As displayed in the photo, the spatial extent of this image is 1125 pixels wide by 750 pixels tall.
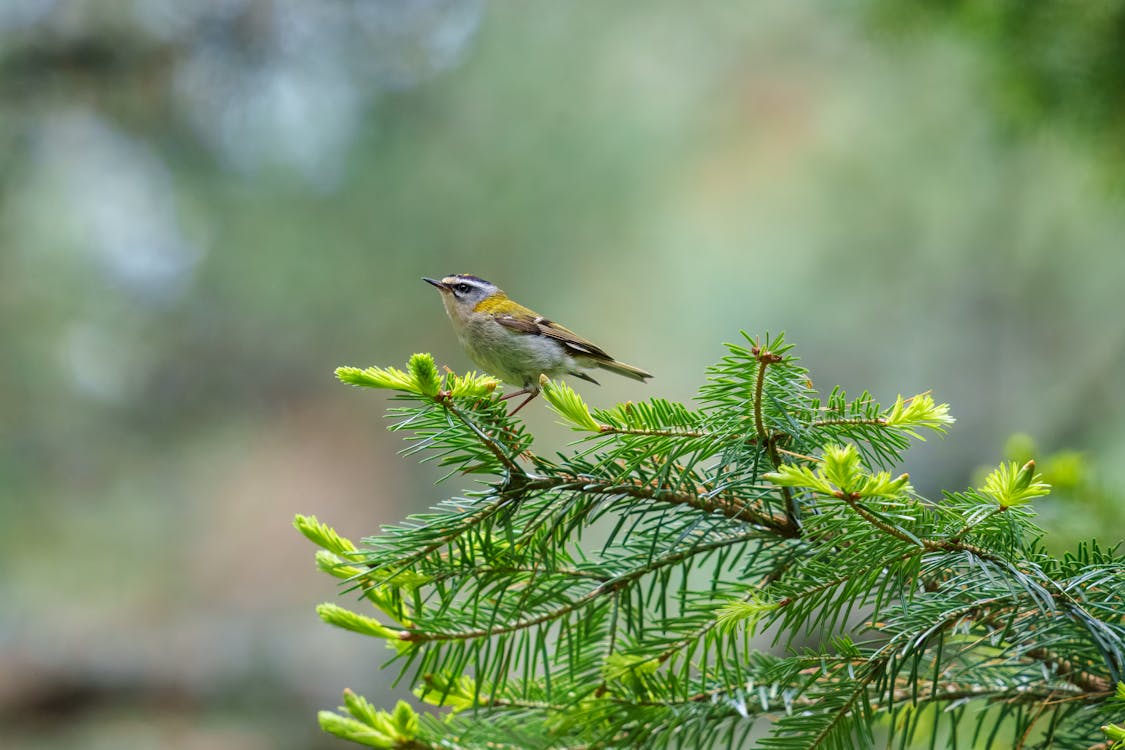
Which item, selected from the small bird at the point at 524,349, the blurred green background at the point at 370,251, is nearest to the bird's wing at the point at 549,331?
the small bird at the point at 524,349

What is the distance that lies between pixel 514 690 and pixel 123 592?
15.0 ft

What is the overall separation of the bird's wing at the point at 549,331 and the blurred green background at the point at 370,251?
8.06 feet

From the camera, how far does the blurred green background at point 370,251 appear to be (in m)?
4.17

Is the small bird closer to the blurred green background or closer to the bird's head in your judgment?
the bird's head

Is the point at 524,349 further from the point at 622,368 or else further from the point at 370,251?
the point at 370,251

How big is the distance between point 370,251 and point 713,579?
13.3ft

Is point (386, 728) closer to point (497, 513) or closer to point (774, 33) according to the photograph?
point (497, 513)

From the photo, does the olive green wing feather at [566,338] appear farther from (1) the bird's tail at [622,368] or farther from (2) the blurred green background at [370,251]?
(2) the blurred green background at [370,251]

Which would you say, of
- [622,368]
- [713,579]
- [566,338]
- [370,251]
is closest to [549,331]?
[566,338]

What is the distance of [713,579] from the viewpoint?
2.88 feet

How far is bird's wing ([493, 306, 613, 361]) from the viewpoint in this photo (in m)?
1.92

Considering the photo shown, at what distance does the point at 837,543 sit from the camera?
2.58ft

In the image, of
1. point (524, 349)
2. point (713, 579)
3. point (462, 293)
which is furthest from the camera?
point (462, 293)

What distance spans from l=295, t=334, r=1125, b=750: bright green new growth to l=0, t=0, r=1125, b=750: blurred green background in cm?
337
